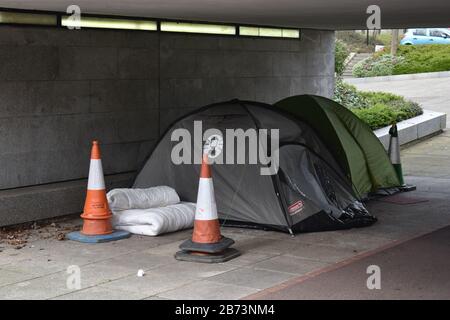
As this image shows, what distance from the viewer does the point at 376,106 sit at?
18.5 meters

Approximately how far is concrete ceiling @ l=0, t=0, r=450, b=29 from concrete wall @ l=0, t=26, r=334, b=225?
1.70 ft

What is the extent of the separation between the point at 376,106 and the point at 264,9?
9426mm

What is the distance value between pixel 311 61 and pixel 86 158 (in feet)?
19.1

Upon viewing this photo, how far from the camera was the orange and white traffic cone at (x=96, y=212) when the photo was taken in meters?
8.98

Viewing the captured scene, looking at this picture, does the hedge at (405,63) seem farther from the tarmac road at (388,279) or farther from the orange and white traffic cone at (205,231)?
the orange and white traffic cone at (205,231)

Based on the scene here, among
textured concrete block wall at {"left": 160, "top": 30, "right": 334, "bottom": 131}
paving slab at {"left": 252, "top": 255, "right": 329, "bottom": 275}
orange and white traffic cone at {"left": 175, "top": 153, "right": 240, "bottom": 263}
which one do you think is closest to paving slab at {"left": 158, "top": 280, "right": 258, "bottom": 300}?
paving slab at {"left": 252, "top": 255, "right": 329, "bottom": 275}

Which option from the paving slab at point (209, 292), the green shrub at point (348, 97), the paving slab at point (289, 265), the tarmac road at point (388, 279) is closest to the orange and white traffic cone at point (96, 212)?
the paving slab at point (289, 265)

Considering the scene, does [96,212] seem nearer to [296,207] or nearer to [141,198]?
[141,198]

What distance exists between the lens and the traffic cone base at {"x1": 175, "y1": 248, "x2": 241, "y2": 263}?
8.07 m

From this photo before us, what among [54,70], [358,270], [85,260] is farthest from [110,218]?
[358,270]

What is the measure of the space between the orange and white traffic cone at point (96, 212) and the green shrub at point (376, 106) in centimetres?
889

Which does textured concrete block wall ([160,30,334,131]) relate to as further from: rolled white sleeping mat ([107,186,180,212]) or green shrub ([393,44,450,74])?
green shrub ([393,44,450,74])

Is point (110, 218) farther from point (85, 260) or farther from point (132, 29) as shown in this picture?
point (132, 29)

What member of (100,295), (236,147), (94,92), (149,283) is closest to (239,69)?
(94,92)
